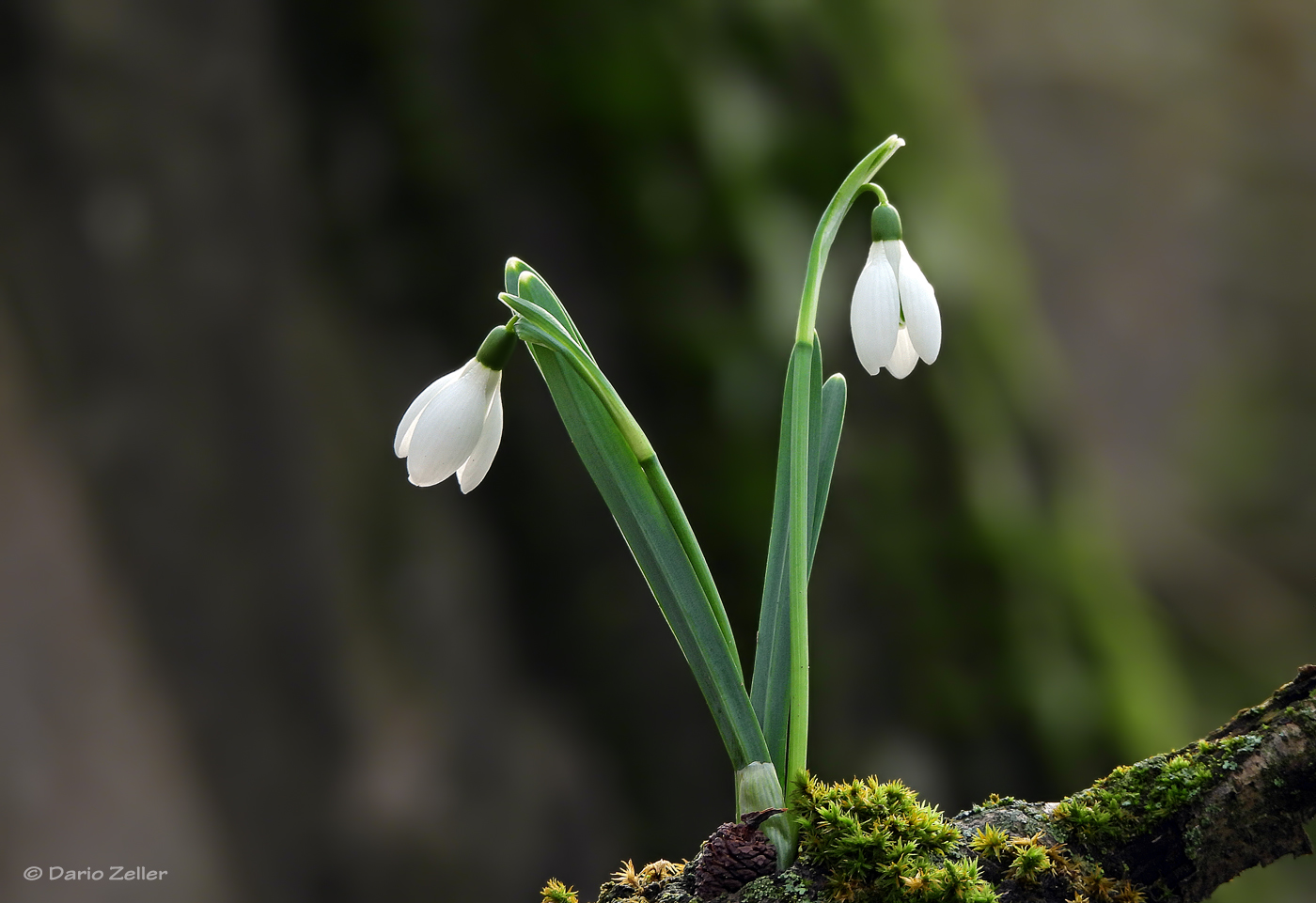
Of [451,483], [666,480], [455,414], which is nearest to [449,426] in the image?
[455,414]

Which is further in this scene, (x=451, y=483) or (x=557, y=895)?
(x=451, y=483)

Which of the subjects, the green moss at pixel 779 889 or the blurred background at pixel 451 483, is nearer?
the green moss at pixel 779 889

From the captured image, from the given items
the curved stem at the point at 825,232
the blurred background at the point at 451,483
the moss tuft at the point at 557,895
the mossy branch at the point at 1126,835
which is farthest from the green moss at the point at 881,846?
the blurred background at the point at 451,483

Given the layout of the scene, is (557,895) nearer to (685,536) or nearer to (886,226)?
(685,536)

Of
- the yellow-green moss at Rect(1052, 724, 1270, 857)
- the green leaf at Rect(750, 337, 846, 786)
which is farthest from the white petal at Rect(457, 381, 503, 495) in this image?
the yellow-green moss at Rect(1052, 724, 1270, 857)

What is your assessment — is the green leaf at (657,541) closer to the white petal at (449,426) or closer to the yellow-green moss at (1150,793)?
Answer: the white petal at (449,426)

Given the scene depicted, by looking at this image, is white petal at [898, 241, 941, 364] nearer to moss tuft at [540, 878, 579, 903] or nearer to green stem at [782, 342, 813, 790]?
green stem at [782, 342, 813, 790]

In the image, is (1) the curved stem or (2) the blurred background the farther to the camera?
(2) the blurred background

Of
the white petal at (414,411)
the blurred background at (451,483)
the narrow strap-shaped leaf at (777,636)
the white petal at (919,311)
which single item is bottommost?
the narrow strap-shaped leaf at (777,636)
